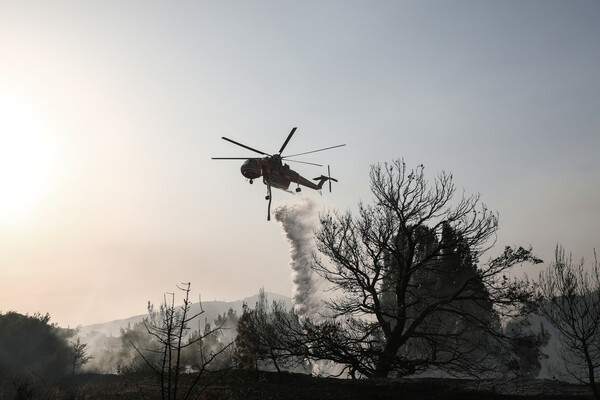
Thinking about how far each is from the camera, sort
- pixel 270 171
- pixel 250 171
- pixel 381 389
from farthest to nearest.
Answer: pixel 270 171 < pixel 250 171 < pixel 381 389

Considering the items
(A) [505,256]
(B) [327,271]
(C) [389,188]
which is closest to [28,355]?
(B) [327,271]

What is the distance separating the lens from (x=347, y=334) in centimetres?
1609

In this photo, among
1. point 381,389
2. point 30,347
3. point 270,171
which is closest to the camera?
point 381,389

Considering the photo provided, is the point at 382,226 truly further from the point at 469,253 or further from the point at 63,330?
the point at 63,330

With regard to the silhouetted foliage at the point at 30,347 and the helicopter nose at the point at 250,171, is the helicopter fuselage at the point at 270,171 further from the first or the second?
the silhouetted foliage at the point at 30,347

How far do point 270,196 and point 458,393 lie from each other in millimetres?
22106

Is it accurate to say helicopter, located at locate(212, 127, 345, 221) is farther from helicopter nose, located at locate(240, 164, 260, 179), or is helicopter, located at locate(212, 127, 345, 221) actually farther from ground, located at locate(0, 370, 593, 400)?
ground, located at locate(0, 370, 593, 400)

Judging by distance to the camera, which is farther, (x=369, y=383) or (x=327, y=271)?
(x=327, y=271)

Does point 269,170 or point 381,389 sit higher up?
point 269,170

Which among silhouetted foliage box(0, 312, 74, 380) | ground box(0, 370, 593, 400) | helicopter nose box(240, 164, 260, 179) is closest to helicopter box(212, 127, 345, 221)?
helicopter nose box(240, 164, 260, 179)

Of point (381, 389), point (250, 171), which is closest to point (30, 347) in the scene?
point (250, 171)

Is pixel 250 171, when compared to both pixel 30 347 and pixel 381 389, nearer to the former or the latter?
pixel 381 389

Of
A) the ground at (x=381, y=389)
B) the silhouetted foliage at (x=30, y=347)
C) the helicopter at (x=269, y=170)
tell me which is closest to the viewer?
the ground at (x=381, y=389)

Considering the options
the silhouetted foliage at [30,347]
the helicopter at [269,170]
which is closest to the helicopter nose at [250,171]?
the helicopter at [269,170]
